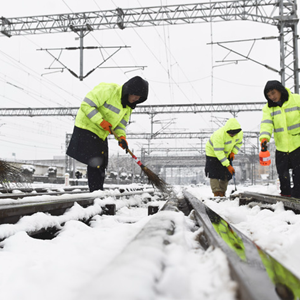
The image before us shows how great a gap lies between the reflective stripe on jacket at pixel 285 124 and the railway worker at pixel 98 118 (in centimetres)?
205

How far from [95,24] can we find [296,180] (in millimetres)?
12629

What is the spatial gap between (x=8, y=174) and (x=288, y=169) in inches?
162

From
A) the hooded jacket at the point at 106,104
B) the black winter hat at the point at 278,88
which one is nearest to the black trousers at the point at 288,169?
the black winter hat at the point at 278,88

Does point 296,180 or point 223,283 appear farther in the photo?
point 296,180

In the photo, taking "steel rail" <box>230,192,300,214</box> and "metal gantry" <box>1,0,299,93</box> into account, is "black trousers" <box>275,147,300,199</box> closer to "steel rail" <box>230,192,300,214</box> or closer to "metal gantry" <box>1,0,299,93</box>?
"steel rail" <box>230,192,300,214</box>

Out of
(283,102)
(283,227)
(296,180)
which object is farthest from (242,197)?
→ (283,227)

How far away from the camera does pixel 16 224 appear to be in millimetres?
1963

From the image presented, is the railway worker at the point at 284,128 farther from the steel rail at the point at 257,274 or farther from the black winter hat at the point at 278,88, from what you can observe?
the steel rail at the point at 257,274

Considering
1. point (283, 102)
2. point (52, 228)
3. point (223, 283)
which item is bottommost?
point (52, 228)

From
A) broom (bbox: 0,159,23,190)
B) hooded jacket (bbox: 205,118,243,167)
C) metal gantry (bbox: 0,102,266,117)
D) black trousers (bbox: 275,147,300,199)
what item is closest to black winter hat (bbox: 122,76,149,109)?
broom (bbox: 0,159,23,190)

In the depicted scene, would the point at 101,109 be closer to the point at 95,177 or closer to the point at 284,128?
the point at 95,177

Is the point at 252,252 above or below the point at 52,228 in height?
above

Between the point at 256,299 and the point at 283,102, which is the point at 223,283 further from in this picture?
the point at 283,102

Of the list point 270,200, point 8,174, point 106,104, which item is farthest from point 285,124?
point 8,174
